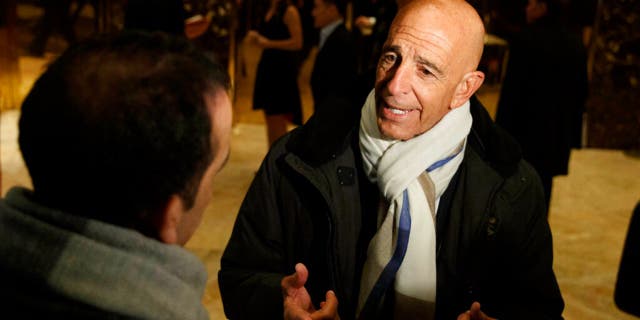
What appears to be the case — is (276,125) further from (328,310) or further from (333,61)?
(328,310)

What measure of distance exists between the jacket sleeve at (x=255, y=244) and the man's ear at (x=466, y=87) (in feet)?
1.57

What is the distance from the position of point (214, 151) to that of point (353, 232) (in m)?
0.72

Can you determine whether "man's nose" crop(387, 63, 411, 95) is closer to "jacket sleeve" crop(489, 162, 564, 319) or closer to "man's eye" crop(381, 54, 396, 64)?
"man's eye" crop(381, 54, 396, 64)

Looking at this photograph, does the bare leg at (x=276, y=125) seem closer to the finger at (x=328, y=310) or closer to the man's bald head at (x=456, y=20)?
the man's bald head at (x=456, y=20)

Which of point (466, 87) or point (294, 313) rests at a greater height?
point (466, 87)

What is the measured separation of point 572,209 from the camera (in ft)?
15.6

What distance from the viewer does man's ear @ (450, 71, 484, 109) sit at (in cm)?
166

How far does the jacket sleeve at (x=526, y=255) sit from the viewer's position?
156cm

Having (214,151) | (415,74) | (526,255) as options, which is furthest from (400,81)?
(214,151)

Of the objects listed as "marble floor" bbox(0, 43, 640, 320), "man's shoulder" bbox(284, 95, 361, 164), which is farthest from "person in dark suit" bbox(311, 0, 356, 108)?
"man's shoulder" bbox(284, 95, 361, 164)

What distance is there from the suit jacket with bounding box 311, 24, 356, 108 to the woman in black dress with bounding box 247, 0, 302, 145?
0.52 m

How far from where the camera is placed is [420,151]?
1.61m

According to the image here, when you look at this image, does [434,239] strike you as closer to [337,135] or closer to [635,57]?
[337,135]

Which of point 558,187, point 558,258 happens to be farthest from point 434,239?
point 558,187
